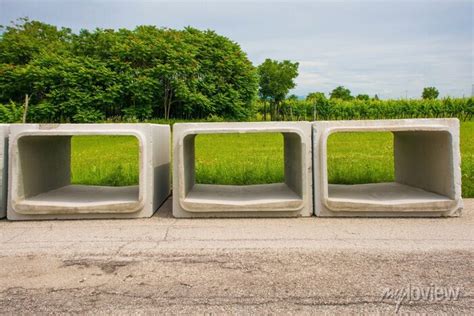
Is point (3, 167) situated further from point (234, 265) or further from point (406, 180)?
point (406, 180)

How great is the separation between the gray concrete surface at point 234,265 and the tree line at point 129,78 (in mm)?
25695

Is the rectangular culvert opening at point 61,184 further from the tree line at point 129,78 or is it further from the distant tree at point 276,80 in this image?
the distant tree at point 276,80

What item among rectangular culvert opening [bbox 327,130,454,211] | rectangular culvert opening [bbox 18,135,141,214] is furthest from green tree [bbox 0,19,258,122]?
rectangular culvert opening [bbox 327,130,454,211]

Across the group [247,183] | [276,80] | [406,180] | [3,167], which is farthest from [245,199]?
[276,80]

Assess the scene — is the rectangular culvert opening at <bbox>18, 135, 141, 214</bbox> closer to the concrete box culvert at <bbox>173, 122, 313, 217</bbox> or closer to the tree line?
the concrete box culvert at <bbox>173, 122, 313, 217</bbox>

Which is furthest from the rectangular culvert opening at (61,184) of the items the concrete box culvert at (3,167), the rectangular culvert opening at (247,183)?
the rectangular culvert opening at (247,183)

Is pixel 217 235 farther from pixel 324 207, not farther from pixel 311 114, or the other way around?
pixel 311 114

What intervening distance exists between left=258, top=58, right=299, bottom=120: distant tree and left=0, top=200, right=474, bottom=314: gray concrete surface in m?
45.3

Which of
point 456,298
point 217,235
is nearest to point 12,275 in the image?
point 217,235

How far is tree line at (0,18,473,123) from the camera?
31.1 meters

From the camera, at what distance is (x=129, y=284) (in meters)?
3.04

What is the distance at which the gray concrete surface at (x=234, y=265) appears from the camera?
8.87ft

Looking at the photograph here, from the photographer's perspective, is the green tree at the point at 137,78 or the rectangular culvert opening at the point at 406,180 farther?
the green tree at the point at 137,78

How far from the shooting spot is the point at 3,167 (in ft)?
16.7
